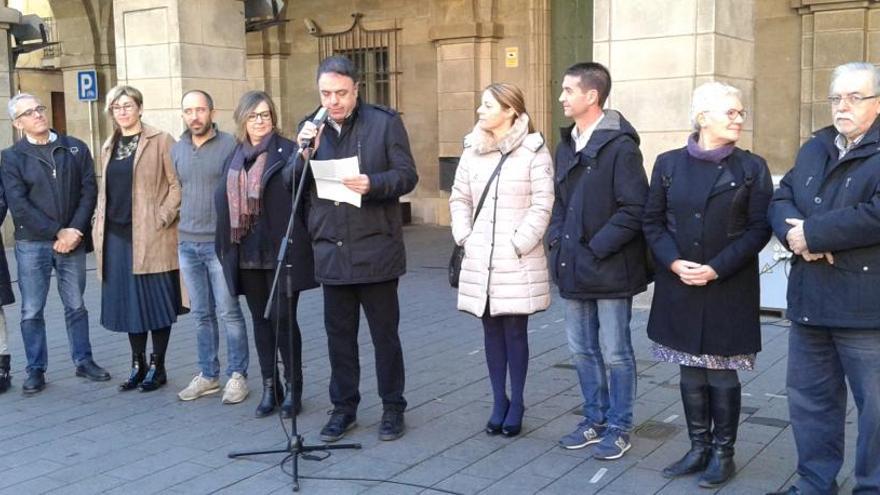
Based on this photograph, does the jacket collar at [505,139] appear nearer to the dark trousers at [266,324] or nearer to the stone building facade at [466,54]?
the dark trousers at [266,324]

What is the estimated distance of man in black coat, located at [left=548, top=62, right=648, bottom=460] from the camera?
184 inches

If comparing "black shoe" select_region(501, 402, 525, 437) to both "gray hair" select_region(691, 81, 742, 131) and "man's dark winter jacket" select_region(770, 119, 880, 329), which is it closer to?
"man's dark winter jacket" select_region(770, 119, 880, 329)

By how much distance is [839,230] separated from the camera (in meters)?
3.70

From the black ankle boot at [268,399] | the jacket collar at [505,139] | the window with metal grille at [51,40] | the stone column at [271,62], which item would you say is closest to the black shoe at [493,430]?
the black ankle boot at [268,399]

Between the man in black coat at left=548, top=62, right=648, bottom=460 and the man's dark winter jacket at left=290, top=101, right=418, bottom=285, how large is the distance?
861 millimetres

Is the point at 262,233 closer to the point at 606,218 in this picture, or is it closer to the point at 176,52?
the point at 606,218

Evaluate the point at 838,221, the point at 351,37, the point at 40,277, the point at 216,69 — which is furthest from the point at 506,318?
the point at 351,37

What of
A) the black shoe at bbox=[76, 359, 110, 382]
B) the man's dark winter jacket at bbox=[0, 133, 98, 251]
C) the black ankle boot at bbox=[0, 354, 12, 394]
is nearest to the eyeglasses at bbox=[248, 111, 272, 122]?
the man's dark winter jacket at bbox=[0, 133, 98, 251]

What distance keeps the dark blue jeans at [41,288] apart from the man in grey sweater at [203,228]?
100 centimetres

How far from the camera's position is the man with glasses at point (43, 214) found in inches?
248

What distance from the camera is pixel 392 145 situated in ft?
16.6

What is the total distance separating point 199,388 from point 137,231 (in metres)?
1.11

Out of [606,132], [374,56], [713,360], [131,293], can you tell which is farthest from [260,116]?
[374,56]

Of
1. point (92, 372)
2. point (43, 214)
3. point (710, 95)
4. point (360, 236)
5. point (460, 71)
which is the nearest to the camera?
point (710, 95)
